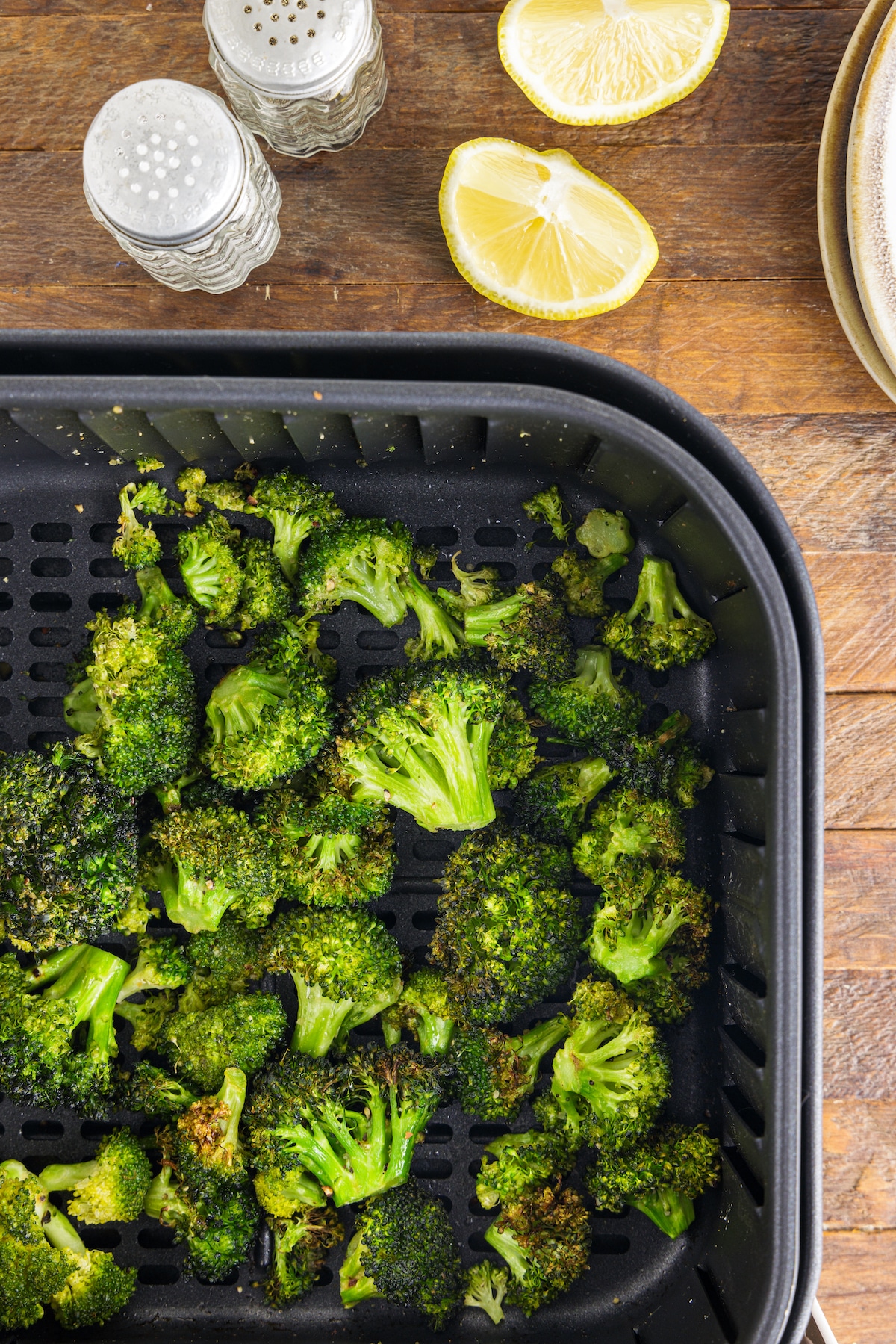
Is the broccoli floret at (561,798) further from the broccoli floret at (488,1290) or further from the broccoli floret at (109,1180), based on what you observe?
the broccoli floret at (109,1180)

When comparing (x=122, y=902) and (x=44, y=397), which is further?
(x=122, y=902)

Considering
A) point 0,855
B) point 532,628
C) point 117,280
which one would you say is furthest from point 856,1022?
point 117,280

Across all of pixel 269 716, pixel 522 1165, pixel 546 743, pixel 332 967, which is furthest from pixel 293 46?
pixel 522 1165

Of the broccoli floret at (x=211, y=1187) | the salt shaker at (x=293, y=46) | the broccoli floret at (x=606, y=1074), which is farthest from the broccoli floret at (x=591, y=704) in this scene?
the salt shaker at (x=293, y=46)

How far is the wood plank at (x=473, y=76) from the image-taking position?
1398 millimetres

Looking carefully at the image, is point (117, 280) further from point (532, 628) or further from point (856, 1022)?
point (856, 1022)

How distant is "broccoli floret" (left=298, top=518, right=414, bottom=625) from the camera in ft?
4.35

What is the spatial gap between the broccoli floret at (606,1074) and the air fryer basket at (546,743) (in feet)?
0.28

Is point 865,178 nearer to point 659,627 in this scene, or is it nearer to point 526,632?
point 659,627

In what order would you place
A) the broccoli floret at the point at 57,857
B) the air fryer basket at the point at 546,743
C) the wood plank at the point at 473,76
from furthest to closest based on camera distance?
the wood plank at the point at 473,76, the broccoli floret at the point at 57,857, the air fryer basket at the point at 546,743

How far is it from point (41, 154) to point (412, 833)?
117 cm

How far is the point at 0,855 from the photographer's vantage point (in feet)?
4.23

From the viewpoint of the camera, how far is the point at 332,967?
1312 millimetres

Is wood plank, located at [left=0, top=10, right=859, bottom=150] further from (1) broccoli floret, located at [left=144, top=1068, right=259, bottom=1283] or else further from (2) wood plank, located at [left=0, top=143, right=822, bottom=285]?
(1) broccoli floret, located at [left=144, top=1068, right=259, bottom=1283]
